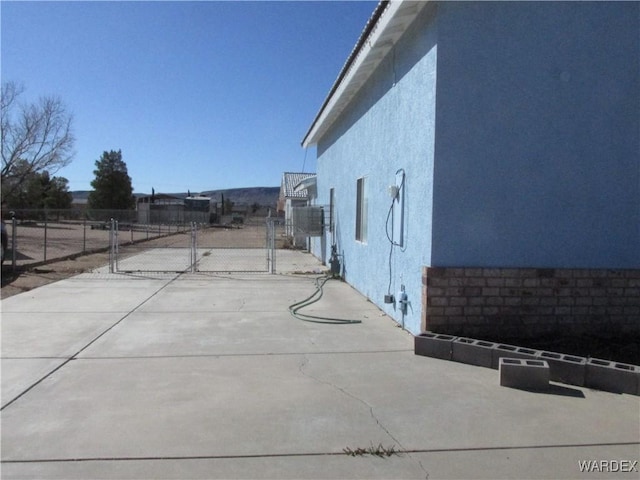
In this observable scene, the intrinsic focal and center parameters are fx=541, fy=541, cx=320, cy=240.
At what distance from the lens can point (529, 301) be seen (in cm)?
664

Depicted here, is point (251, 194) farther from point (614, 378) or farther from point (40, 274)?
point (614, 378)

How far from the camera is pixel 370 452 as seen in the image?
364cm

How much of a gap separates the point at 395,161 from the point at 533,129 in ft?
6.94

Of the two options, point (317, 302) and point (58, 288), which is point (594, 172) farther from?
point (58, 288)

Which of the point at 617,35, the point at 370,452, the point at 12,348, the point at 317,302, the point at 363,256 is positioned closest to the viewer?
the point at 370,452

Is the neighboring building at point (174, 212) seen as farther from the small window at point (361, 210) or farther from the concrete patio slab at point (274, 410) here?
the concrete patio slab at point (274, 410)

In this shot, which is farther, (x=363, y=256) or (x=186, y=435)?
(x=363, y=256)

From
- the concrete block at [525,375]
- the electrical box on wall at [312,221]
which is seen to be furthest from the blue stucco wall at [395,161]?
the electrical box on wall at [312,221]

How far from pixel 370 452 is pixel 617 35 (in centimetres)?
590

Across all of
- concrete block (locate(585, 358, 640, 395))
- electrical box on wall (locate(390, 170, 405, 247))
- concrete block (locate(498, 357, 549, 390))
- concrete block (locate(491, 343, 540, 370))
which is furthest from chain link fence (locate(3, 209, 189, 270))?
concrete block (locate(585, 358, 640, 395))

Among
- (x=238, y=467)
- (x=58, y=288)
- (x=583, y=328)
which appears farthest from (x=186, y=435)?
(x=58, y=288)

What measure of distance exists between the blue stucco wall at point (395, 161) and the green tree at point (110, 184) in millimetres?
60296

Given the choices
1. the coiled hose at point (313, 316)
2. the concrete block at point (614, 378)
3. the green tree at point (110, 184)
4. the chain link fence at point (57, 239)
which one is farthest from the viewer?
the green tree at point (110, 184)

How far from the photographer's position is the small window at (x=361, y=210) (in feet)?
34.2
